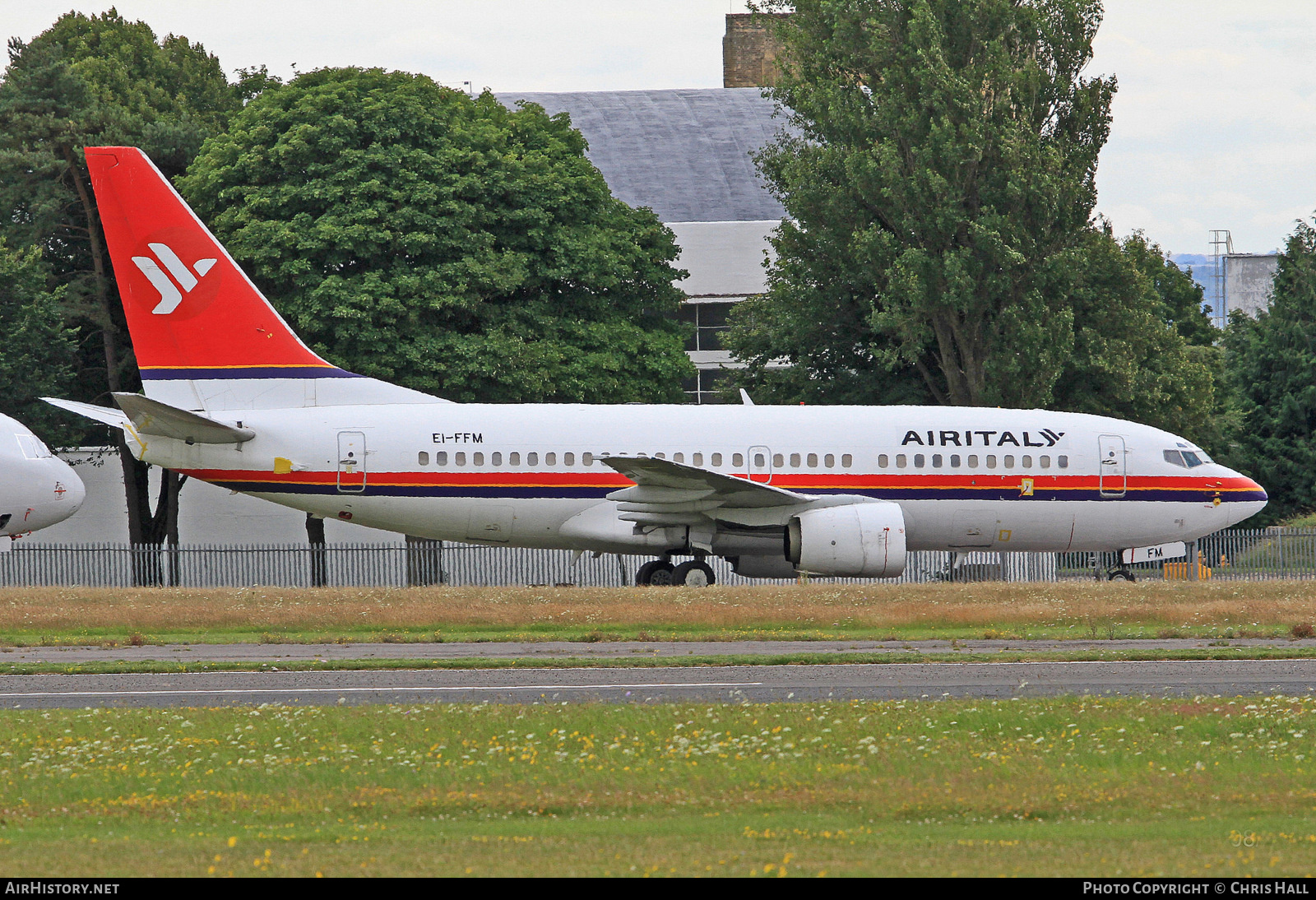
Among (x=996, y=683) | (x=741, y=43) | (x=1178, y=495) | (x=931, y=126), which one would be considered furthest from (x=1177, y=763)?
(x=741, y=43)

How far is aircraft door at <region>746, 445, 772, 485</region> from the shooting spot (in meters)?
28.7

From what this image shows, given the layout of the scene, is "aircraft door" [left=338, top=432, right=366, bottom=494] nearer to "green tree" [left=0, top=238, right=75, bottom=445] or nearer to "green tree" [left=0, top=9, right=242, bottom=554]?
"green tree" [left=0, top=238, right=75, bottom=445]

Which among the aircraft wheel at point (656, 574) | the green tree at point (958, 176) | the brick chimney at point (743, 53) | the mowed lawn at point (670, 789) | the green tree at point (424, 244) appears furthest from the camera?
the brick chimney at point (743, 53)

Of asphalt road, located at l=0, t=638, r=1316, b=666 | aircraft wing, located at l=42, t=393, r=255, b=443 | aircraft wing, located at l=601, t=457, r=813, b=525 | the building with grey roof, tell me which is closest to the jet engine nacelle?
aircraft wing, located at l=601, t=457, r=813, b=525

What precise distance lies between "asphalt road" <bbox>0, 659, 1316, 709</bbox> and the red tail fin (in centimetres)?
1238

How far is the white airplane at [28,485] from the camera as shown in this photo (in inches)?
1176

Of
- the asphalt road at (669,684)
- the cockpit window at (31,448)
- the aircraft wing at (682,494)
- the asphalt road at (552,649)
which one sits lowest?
the asphalt road at (552,649)

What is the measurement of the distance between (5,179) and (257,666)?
3165 centimetres

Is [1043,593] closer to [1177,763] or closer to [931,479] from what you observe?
[931,479]

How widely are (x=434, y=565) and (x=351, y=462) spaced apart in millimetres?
13625

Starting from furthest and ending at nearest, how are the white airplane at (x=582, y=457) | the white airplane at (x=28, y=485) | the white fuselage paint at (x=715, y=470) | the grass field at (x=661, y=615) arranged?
the white airplane at (x=28, y=485)
the white fuselage paint at (x=715, y=470)
the white airplane at (x=582, y=457)
the grass field at (x=661, y=615)

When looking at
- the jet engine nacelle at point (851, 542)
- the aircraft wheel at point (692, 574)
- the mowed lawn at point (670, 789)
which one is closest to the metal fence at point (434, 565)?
the aircraft wheel at point (692, 574)

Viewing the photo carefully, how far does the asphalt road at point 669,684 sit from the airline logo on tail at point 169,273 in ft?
41.9

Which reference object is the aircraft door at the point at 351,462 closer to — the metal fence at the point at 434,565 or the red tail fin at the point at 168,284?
the red tail fin at the point at 168,284
